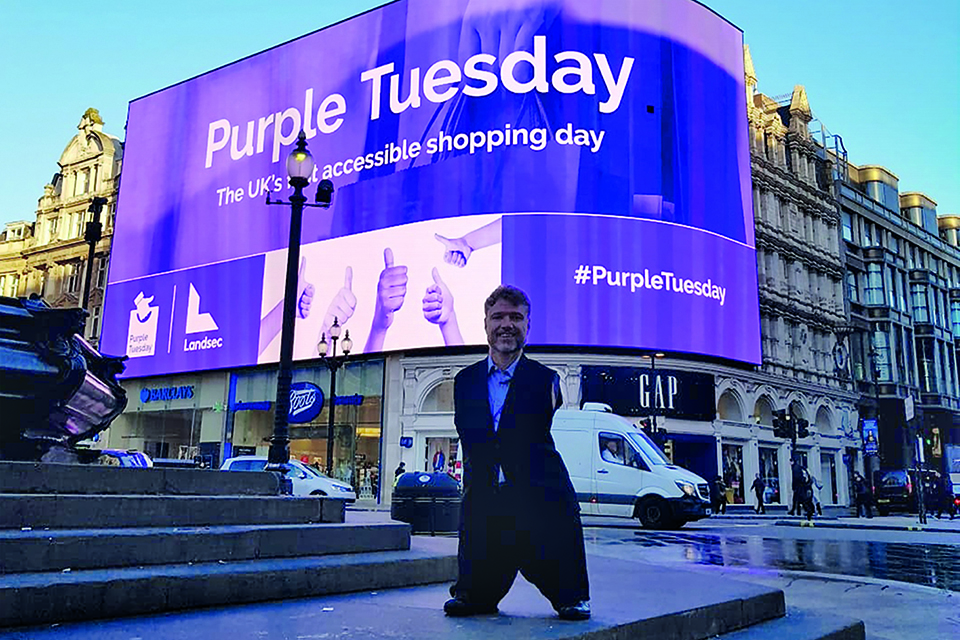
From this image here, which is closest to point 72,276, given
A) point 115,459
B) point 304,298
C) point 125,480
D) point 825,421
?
point 304,298

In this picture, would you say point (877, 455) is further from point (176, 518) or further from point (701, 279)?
point (176, 518)

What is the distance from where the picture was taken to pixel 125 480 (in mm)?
5629

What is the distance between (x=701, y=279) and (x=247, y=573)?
28490 millimetres

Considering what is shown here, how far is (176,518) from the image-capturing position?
5.34 metres

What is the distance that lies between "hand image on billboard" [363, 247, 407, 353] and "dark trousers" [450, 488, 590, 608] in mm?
27024

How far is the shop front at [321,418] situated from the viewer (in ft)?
107

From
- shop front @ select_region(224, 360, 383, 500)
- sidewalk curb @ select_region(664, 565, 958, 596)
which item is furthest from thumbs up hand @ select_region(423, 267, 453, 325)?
sidewalk curb @ select_region(664, 565, 958, 596)

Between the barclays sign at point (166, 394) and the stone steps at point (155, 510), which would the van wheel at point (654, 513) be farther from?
the barclays sign at point (166, 394)

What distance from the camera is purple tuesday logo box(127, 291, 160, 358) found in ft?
129

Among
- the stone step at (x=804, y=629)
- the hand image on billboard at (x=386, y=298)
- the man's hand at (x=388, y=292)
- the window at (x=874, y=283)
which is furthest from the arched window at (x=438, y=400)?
the window at (x=874, y=283)

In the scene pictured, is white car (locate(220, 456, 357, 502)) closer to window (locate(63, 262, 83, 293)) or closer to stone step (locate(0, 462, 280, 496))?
stone step (locate(0, 462, 280, 496))

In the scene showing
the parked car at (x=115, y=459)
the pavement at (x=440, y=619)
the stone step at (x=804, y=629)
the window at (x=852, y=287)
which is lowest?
the stone step at (x=804, y=629)

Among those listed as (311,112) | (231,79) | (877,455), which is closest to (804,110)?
(877,455)

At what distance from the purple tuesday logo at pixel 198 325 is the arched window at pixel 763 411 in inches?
938
